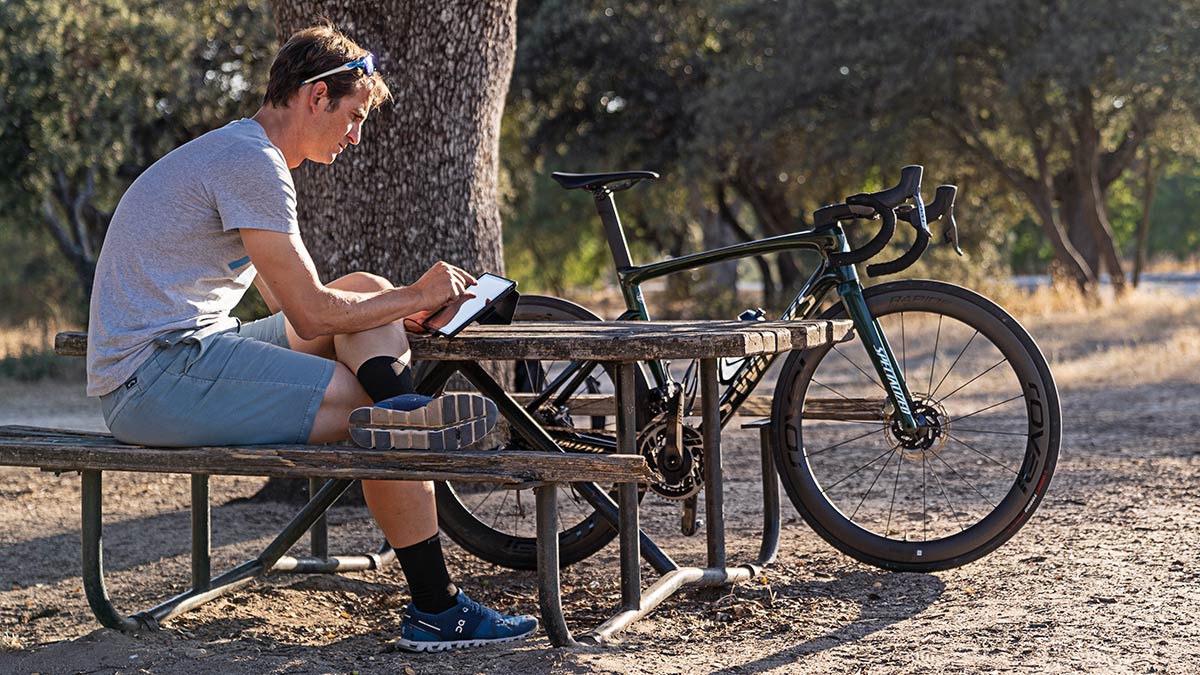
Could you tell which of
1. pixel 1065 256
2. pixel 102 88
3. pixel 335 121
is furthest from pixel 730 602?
pixel 1065 256

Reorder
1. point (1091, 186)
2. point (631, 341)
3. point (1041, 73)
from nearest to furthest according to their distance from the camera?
point (631, 341), point (1041, 73), point (1091, 186)

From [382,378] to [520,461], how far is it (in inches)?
19.1

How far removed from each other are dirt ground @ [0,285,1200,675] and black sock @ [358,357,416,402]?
73 cm

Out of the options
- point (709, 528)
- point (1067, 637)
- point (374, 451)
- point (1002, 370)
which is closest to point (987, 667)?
point (1067, 637)

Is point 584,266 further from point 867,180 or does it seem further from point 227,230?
point 227,230

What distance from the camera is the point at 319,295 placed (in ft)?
11.0

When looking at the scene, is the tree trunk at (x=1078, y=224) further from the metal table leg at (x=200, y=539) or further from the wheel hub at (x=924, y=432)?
the metal table leg at (x=200, y=539)

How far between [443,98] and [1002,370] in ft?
24.4

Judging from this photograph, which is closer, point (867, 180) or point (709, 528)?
point (709, 528)

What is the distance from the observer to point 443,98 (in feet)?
18.7

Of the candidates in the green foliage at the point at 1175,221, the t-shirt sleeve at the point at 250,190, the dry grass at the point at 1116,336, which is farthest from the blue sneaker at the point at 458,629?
the green foliage at the point at 1175,221

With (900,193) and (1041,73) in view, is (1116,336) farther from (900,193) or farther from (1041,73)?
(900,193)

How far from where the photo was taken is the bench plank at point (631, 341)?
3406 millimetres

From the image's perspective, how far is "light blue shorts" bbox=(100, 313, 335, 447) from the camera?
340 cm
